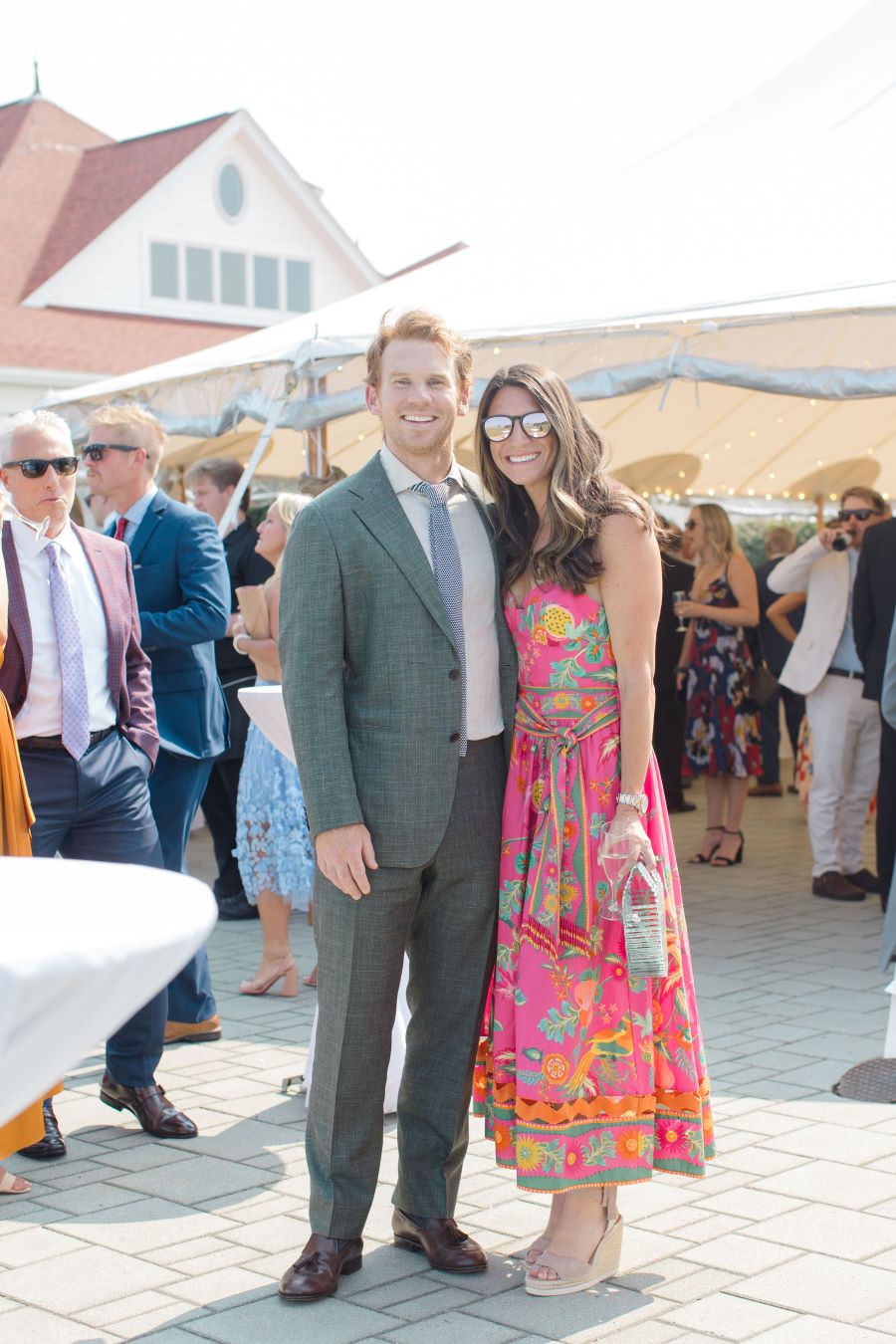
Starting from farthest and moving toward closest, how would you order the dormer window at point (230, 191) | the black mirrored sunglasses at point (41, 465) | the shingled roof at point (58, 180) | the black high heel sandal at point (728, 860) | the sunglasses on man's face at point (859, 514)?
the dormer window at point (230, 191) → the shingled roof at point (58, 180) → the black high heel sandal at point (728, 860) → the sunglasses on man's face at point (859, 514) → the black mirrored sunglasses at point (41, 465)

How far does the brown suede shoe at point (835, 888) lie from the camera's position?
7777 millimetres

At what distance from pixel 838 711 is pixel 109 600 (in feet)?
15.2

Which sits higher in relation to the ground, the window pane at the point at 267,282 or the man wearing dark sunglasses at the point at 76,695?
the window pane at the point at 267,282

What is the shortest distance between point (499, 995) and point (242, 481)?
14.4ft

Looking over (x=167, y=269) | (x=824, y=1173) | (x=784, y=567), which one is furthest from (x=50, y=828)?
(x=167, y=269)

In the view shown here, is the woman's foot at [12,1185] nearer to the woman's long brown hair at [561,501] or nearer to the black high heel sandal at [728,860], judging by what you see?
the woman's long brown hair at [561,501]

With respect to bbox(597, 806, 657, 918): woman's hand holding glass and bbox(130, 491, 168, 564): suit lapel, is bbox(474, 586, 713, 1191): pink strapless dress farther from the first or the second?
bbox(130, 491, 168, 564): suit lapel

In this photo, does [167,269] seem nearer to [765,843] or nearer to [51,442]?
[765,843]

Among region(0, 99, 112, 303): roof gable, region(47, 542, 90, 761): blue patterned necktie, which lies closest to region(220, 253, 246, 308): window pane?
region(0, 99, 112, 303): roof gable

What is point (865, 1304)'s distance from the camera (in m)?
3.12

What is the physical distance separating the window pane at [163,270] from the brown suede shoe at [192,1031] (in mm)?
21742

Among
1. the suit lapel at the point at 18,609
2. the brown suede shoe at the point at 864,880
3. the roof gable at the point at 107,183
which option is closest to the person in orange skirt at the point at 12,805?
the suit lapel at the point at 18,609

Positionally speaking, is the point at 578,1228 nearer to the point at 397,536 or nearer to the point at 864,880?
the point at 397,536

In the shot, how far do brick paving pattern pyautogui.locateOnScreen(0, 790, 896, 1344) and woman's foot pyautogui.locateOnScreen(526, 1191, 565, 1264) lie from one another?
0.06m
